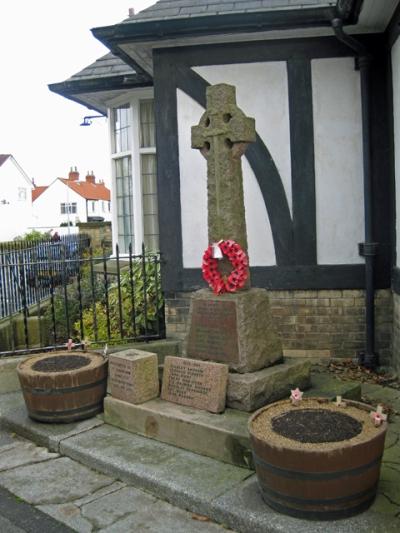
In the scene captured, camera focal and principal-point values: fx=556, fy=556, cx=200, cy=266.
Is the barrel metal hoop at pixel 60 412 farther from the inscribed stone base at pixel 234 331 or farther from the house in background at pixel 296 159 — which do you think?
the house in background at pixel 296 159

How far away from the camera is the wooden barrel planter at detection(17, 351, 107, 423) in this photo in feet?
15.3

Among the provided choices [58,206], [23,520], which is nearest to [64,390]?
[23,520]

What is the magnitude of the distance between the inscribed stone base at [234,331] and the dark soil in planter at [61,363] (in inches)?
39.5

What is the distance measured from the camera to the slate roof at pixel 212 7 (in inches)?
→ 238

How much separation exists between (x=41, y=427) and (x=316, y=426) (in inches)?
98.4

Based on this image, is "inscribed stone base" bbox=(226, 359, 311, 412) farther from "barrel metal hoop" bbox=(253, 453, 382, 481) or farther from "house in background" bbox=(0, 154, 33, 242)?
"house in background" bbox=(0, 154, 33, 242)

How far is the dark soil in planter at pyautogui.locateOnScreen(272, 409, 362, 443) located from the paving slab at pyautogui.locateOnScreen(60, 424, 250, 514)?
0.56 metres

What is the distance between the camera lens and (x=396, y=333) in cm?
608

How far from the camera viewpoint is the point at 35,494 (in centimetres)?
370

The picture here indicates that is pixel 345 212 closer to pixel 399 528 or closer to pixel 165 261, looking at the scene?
pixel 165 261

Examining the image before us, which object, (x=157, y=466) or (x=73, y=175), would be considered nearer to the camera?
(x=157, y=466)

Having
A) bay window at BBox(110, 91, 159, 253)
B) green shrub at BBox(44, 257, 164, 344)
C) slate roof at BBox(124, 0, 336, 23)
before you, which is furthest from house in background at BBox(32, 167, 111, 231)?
slate roof at BBox(124, 0, 336, 23)

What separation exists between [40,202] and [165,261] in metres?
50.5

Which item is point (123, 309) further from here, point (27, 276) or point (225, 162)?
point (225, 162)
